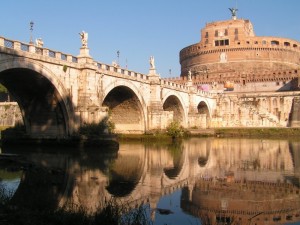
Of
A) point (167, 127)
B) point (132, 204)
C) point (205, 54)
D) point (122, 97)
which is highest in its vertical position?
point (205, 54)

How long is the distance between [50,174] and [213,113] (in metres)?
62.1

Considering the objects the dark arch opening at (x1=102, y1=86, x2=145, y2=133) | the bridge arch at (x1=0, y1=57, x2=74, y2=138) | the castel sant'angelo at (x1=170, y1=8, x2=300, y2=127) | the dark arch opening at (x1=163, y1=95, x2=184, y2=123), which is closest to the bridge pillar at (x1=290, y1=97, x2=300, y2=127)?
the castel sant'angelo at (x1=170, y1=8, x2=300, y2=127)

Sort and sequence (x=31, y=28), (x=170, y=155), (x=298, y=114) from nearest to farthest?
(x=170, y=155)
(x=31, y=28)
(x=298, y=114)

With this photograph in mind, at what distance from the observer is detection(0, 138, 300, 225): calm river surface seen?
41.0 ft

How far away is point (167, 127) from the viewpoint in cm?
4591

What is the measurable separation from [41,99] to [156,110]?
17137mm

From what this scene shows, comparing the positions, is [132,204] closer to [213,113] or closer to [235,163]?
[235,163]

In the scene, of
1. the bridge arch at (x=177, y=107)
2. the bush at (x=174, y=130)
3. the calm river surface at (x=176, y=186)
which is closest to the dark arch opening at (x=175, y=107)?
the bridge arch at (x=177, y=107)

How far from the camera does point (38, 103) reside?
1336 inches

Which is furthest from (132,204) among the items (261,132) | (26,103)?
(261,132)

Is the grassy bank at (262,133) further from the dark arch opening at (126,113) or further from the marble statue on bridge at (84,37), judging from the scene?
the marble statue on bridge at (84,37)

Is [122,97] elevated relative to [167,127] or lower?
elevated

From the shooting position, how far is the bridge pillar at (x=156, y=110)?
46.3m

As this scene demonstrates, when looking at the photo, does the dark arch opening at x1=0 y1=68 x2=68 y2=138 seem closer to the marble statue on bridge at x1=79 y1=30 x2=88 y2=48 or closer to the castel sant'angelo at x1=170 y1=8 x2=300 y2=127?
the marble statue on bridge at x1=79 y1=30 x2=88 y2=48
